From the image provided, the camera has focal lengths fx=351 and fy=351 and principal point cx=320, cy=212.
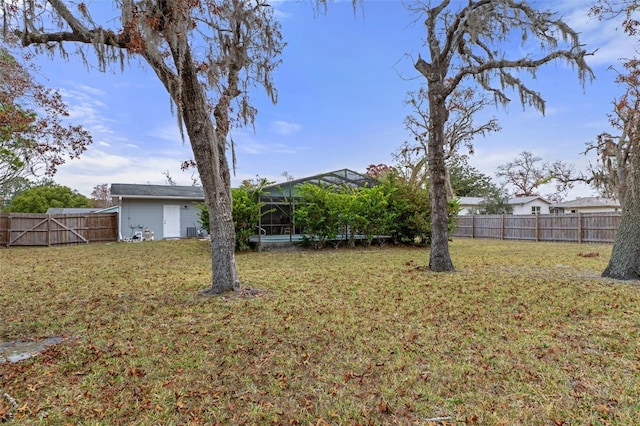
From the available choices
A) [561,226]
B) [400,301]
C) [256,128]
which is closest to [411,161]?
[561,226]

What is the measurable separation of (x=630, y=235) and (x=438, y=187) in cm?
328

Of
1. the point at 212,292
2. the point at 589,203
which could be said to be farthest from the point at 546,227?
the point at 212,292

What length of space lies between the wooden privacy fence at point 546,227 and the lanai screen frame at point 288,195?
451 centimetres

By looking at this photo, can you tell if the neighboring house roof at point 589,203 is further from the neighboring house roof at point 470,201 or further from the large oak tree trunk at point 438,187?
the large oak tree trunk at point 438,187

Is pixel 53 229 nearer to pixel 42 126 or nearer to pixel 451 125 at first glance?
pixel 42 126

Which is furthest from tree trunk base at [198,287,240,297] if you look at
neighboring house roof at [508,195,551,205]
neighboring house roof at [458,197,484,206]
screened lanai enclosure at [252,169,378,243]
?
neighboring house roof at [458,197,484,206]

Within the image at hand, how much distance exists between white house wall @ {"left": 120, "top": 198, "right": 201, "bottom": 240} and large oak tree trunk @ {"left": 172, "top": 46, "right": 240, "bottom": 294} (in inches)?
509

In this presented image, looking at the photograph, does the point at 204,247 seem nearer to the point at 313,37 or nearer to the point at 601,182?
the point at 313,37

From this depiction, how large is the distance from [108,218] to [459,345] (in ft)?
56.9

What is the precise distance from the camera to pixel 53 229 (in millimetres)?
14969

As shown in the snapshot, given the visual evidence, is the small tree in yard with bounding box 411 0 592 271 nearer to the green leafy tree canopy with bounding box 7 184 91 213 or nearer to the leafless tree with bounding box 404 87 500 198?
the leafless tree with bounding box 404 87 500 198

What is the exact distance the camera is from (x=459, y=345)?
322 centimetres

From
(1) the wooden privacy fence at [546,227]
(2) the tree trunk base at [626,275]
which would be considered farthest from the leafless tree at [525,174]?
(2) the tree trunk base at [626,275]

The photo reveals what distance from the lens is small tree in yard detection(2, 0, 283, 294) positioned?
4.12 metres
